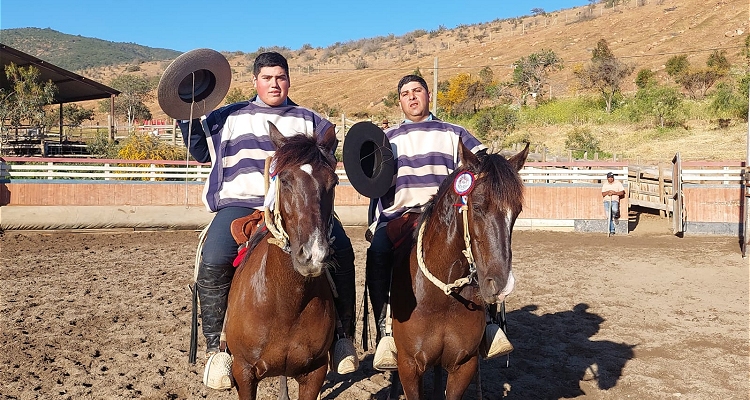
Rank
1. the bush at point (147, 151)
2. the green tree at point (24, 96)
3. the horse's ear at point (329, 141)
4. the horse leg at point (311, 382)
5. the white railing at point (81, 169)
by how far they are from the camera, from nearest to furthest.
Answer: the horse's ear at point (329, 141), the horse leg at point (311, 382), the white railing at point (81, 169), the bush at point (147, 151), the green tree at point (24, 96)

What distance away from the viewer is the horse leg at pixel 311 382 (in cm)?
346

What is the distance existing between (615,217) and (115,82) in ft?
173

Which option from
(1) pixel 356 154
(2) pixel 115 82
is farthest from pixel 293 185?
(2) pixel 115 82

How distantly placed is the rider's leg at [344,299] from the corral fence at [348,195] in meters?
10.1

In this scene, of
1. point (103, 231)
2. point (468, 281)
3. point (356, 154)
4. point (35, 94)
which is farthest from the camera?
point (35, 94)

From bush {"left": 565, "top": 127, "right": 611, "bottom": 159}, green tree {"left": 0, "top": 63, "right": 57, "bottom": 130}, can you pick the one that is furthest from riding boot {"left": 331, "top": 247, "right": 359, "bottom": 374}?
green tree {"left": 0, "top": 63, "right": 57, "bottom": 130}

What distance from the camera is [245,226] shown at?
141 inches

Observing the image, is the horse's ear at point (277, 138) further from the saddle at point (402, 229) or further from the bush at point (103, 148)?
the bush at point (103, 148)

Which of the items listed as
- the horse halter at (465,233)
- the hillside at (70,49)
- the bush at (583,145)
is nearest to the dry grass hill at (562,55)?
the bush at (583,145)

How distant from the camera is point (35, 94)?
76.4 ft

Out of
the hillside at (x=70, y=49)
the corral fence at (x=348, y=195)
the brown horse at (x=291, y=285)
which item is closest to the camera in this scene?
the brown horse at (x=291, y=285)

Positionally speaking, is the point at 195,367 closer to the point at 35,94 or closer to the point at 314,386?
the point at 314,386

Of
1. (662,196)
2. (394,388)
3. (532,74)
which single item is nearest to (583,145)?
(662,196)

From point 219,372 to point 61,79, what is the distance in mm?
26844
